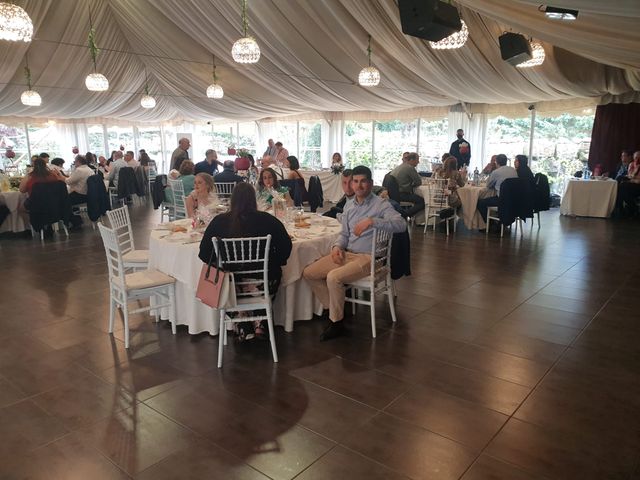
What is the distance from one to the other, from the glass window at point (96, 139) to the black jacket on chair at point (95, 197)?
9.88 metres

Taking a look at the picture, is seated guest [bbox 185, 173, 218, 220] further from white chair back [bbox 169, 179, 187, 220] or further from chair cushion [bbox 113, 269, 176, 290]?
white chair back [bbox 169, 179, 187, 220]

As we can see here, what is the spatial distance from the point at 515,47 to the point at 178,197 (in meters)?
4.86

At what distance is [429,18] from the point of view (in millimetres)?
4109

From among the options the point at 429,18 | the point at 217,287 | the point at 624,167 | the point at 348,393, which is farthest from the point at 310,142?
the point at 348,393

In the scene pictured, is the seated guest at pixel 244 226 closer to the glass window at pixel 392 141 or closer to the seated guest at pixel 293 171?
the seated guest at pixel 293 171

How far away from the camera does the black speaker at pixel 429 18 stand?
4.11 metres

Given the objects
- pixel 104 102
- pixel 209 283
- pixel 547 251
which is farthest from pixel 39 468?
pixel 104 102

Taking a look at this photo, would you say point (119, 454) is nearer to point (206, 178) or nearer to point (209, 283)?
point (209, 283)

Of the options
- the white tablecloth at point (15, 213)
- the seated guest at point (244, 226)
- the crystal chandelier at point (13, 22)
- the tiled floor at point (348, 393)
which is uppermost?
the crystal chandelier at point (13, 22)

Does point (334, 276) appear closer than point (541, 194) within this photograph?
Yes

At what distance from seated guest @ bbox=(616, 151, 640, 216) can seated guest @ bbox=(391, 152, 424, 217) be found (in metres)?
3.94

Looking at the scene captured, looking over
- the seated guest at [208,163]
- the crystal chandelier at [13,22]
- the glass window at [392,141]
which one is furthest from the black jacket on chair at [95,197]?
the glass window at [392,141]

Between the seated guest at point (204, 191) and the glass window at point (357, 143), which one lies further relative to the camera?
the glass window at point (357, 143)

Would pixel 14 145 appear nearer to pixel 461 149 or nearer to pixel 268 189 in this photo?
pixel 461 149
